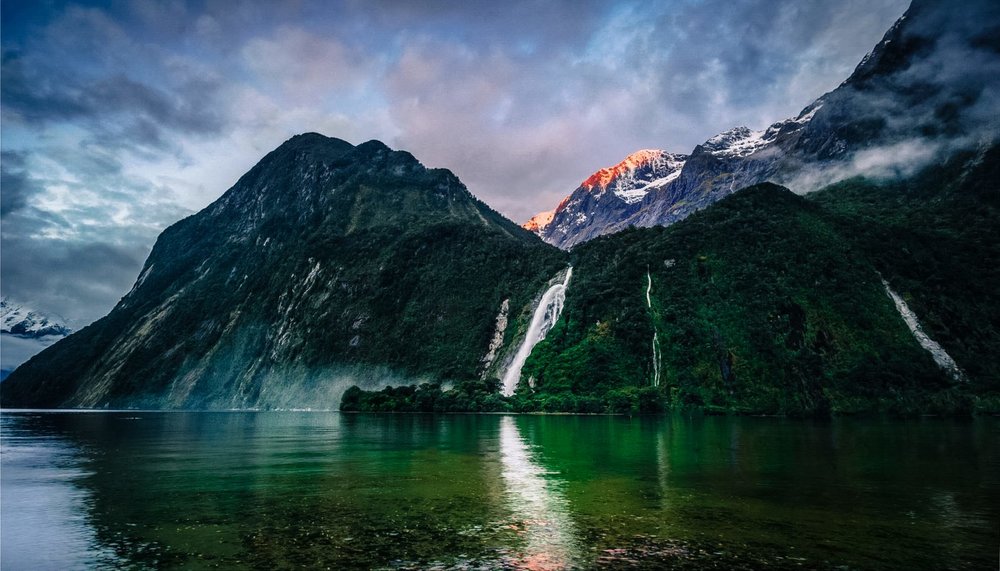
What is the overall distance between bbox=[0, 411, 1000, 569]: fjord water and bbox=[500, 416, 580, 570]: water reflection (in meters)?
0.11

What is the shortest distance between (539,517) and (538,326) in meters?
153

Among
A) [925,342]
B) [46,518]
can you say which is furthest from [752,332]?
[46,518]

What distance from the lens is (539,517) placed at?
24.1 metres

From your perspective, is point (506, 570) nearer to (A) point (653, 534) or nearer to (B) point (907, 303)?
(A) point (653, 534)

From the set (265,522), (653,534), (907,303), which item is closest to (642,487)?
(653,534)

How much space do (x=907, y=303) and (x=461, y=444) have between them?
141 meters

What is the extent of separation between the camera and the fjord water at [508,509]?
18.5m

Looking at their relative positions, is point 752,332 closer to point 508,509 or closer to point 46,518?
point 508,509

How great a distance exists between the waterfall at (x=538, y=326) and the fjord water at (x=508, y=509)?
112 meters

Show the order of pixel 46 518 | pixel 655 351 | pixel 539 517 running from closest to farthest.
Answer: pixel 539 517, pixel 46 518, pixel 655 351

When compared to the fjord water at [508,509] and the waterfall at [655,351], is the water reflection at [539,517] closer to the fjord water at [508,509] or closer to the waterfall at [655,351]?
the fjord water at [508,509]

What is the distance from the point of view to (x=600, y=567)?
16984 mm

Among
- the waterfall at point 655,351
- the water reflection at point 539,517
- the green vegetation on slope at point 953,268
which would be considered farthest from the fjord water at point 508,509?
the green vegetation on slope at point 953,268

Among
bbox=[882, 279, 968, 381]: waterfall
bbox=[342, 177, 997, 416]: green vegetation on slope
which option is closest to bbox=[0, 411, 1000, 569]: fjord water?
bbox=[342, 177, 997, 416]: green vegetation on slope
